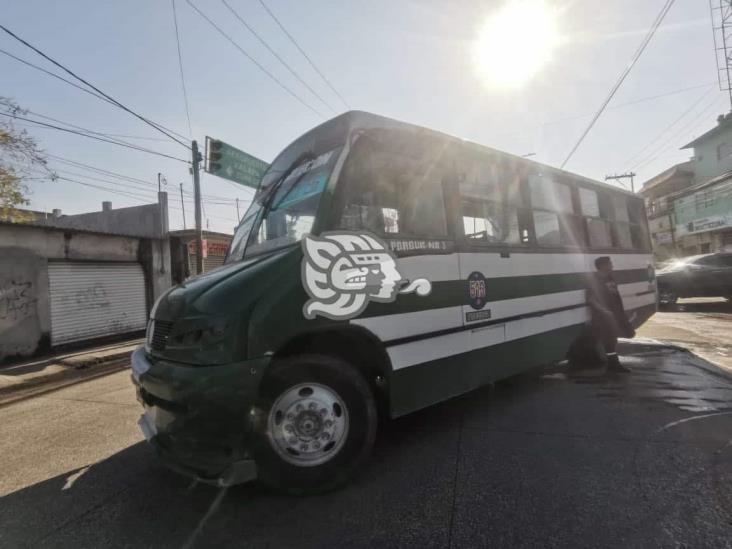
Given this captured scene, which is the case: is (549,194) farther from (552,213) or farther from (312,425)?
(312,425)

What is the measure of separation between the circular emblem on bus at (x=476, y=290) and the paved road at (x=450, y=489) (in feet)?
3.72

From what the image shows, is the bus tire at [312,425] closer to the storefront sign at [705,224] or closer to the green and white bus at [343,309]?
the green and white bus at [343,309]

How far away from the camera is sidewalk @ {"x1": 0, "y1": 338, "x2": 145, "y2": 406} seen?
278 inches

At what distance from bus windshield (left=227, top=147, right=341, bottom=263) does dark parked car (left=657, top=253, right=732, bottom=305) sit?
13915 millimetres

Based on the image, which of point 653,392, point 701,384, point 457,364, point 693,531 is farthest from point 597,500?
point 701,384

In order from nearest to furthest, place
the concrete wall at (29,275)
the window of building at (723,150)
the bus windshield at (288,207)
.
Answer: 1. the bus windshield at (288,207)
2. the concrete wall at (29,275)
3. the window of building at (723,150)

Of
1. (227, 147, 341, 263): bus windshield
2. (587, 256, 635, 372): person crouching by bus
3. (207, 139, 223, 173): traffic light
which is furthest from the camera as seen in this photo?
(207, 139, 223, 173): traffic light

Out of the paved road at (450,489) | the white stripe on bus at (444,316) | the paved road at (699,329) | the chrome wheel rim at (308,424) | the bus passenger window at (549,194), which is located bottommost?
the paved road at (699,329)

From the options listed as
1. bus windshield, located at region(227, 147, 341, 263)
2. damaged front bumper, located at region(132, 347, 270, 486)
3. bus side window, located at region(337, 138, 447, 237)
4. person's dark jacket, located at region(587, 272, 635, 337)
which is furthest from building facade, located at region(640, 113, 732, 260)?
damaged front bumper, located at region(132, 347, 270, 486)

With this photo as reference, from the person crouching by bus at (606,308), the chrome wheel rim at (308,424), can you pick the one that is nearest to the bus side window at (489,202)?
the person crouching by bus at (606,308)

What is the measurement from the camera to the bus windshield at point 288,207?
3.05 metres

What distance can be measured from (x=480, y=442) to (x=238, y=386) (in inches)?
84.3

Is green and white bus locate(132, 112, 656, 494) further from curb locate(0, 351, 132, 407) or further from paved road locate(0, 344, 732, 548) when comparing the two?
curb locate(0, 351, 132, 407)

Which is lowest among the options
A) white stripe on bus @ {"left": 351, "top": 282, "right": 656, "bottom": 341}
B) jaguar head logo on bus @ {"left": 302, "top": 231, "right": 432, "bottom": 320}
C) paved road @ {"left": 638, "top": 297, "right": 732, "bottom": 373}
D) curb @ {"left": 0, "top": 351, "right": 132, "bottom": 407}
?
paved road @ {"left": 638, "top": 297, "right": 732, "bottom": 373}
